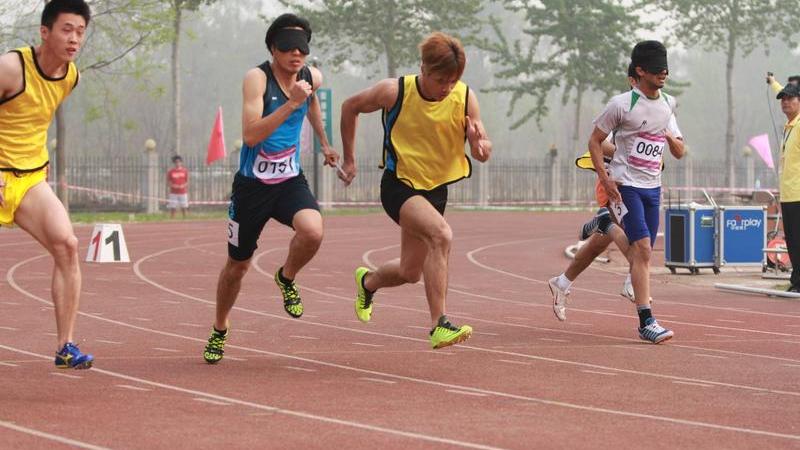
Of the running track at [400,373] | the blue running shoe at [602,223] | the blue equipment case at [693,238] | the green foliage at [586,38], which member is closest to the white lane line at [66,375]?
the running track at [400,373]

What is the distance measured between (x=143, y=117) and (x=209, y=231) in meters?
49.3

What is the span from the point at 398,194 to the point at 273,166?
78 centimetres

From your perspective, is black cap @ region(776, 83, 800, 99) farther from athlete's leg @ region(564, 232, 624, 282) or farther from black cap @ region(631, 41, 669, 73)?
black cap @ region(631, 41, 669, 73)

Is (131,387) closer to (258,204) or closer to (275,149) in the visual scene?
(258,204)

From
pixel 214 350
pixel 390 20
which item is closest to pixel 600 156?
pixel 214 350

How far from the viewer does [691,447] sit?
6160 millimetres

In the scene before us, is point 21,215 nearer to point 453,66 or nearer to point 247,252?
point 247,252

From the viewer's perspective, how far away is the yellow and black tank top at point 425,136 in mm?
8773

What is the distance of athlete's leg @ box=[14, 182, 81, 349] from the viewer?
307 inches

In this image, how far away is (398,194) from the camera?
8.92m

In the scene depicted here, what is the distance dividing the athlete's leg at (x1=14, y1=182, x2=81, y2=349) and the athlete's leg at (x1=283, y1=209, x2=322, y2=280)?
1310 millimetres

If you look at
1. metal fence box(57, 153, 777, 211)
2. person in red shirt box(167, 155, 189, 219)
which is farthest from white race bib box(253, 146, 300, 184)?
metal fence box(57, 153, 777, 211)

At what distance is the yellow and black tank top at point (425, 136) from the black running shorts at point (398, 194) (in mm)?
31

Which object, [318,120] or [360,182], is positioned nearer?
[318,120]
